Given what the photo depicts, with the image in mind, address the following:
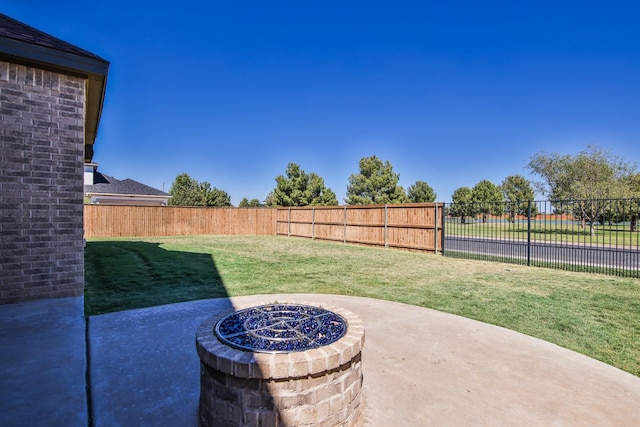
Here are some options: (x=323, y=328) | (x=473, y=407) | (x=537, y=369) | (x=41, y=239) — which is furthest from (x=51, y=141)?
(x=537, y=369)

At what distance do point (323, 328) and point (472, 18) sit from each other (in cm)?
1388

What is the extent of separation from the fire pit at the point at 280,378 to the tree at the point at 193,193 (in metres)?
43.9

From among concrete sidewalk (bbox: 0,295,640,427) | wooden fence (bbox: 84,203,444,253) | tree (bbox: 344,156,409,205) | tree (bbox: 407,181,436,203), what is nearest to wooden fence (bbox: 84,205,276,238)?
wooden fence (bbox: 84,203,444,253)

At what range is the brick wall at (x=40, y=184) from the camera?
4605mm

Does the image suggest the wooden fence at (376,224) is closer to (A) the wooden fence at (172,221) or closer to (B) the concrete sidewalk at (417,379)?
(A) the wooden fence at (172,221)

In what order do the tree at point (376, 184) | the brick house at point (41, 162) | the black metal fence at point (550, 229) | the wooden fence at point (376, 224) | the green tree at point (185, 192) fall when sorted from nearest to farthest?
the brick house at point (41, 162), the black metal fence at point (550, 229), the wooden fence at point (376, 224), the tree at point (376, 184), the green tree at point (185, 192)

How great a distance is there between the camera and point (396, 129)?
24.0 metres

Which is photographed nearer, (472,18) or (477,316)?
(477,316)

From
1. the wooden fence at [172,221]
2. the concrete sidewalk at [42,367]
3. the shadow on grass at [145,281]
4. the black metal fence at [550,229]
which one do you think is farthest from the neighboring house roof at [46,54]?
the wooden fence at [172,221]

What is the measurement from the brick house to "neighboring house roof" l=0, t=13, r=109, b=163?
1 centimetres

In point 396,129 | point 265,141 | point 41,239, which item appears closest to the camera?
point 41,239

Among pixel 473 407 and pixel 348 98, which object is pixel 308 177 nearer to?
pixel 348 98

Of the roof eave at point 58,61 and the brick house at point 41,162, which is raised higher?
the roof eave at point 58,61

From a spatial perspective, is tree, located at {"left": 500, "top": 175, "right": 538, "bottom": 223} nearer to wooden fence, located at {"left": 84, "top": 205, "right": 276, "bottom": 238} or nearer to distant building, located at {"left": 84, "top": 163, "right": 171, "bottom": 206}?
wooden fence, located at {"left": 84, "top": 205, "right": 276, "bottom": 238}
